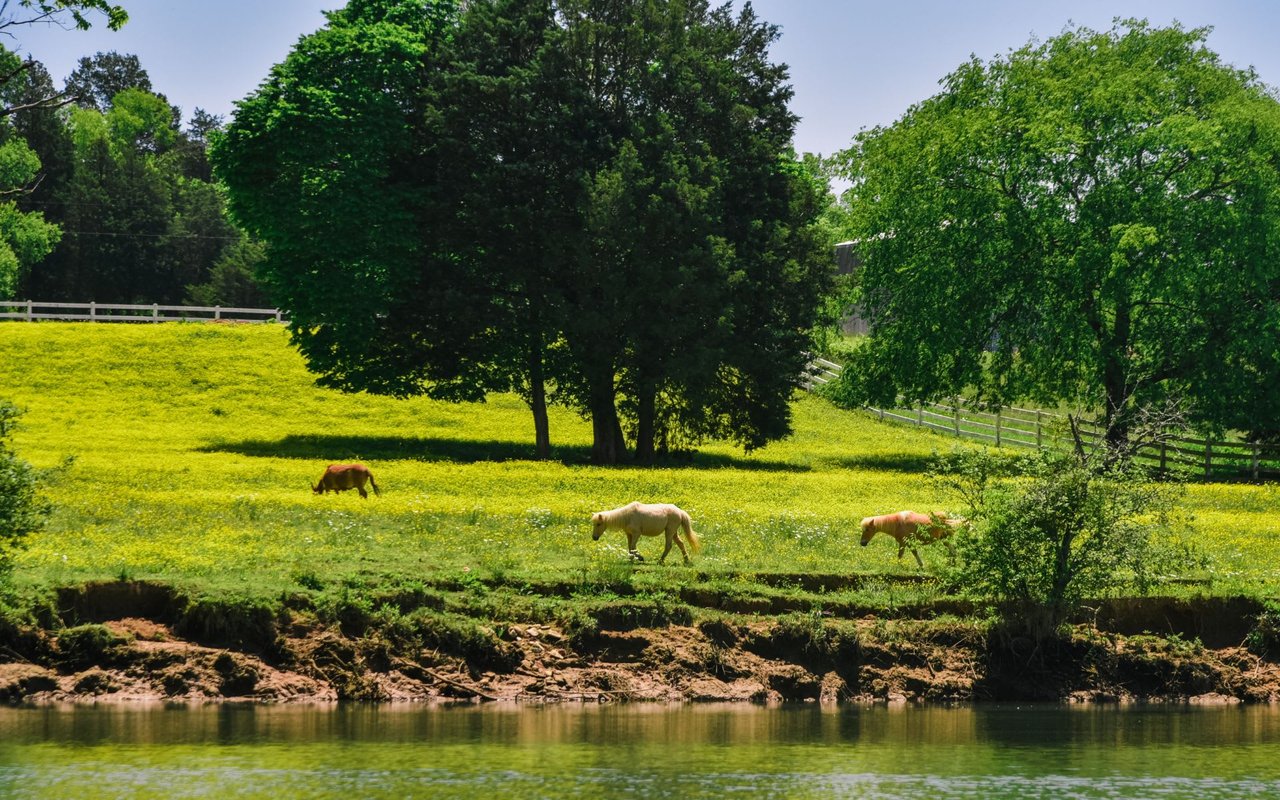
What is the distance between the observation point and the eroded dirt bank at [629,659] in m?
24.2

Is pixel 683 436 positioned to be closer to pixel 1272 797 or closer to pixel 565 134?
pixel 565 134

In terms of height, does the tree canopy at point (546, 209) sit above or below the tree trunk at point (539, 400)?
above

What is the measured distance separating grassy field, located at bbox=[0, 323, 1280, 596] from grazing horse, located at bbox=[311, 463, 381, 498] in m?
0.43

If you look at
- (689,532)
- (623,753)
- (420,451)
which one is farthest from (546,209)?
(623,753)

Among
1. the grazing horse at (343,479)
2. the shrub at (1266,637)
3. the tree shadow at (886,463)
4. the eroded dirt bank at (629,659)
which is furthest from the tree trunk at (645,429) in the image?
the shrub at (1266,637)

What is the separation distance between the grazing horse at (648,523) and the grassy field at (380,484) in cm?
46

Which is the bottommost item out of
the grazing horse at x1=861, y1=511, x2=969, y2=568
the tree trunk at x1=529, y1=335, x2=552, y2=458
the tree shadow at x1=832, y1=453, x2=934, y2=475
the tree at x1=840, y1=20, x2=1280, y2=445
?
the grazing horse at x1=861, y1=511, x2=969, y2=568

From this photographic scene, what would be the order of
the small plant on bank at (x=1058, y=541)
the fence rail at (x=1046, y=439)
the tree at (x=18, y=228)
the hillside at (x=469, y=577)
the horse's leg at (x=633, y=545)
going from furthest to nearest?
the tree at (x=18, y=228), the fence rail at (x=1046, y=439), the horse's leg at (x=633, y=545), the small plant on bank at (x=1058, y=541), the hillside at (x=469, y=577)

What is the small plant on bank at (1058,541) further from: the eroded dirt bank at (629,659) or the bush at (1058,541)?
the eroded dirt bank at (629,659)

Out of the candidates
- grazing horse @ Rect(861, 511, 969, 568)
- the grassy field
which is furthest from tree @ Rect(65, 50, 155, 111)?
grazing horse @ Rect(861, 511, 969, 568)

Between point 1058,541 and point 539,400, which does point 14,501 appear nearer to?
point 1058,541

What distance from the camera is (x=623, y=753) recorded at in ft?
67.6

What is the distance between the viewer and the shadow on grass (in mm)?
52375

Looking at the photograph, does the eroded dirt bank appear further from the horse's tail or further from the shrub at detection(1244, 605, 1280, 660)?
the horse's tail
